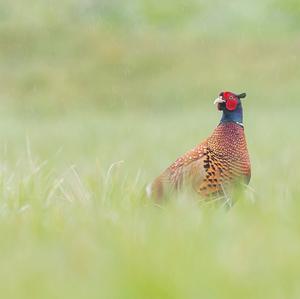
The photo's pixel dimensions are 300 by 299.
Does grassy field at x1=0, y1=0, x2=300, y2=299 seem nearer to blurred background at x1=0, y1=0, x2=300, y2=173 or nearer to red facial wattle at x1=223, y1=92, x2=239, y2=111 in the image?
blurred background at x1=0, y1=0, x2=300, y2=173

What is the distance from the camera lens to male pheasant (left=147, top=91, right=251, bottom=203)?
3.69 metres

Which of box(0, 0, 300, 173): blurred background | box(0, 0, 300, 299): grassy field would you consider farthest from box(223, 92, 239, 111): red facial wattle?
box(0, 0, 300, 173): blurred background

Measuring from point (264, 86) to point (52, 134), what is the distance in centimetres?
911

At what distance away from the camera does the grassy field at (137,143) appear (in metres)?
1.98

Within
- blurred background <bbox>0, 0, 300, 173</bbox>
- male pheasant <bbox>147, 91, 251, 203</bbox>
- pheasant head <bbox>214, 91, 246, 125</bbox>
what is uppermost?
blurred background <bbox>0, 0, 300, 173</bbox>

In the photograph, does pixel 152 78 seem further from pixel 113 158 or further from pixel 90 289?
pixel 90 289

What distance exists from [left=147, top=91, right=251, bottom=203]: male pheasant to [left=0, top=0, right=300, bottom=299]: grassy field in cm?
11

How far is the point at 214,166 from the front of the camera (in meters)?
3.76

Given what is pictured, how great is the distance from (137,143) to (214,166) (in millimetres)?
7599

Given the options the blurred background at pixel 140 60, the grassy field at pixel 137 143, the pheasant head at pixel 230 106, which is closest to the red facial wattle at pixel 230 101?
the pheasant head at pixel 230 106

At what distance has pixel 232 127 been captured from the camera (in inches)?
152

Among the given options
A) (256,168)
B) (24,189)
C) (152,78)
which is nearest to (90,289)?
(24,189)

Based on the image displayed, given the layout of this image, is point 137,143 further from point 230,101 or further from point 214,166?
point 214,166

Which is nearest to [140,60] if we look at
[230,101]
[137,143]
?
[137,143]
